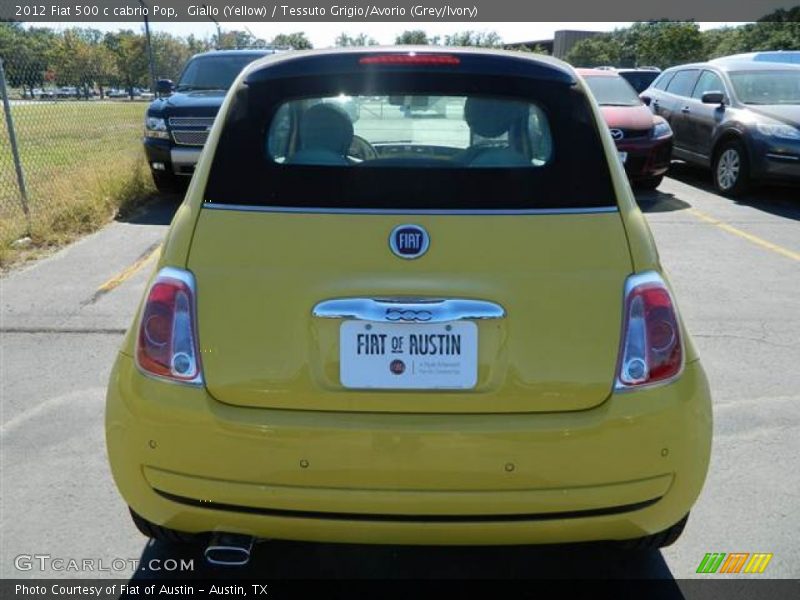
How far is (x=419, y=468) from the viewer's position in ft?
6.42

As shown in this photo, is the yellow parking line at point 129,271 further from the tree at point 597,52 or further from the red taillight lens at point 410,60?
the tree at point 597,52

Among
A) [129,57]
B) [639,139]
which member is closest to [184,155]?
[639,139]

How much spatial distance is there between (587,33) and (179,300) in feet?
279

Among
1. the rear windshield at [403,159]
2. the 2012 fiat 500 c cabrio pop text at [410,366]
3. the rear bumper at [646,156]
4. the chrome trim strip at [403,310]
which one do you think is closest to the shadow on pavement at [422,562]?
the 2012 fiat 500 c cabrio pop text at [410,366]

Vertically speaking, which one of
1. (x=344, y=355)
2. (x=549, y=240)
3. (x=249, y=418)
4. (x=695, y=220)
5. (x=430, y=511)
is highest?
(x=549, y=240)

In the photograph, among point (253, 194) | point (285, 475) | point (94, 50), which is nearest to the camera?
point (285, 475)

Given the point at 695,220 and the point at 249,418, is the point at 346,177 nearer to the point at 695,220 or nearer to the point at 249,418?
the point at 249,418

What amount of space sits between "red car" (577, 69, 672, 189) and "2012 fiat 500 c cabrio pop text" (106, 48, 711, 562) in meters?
7.88

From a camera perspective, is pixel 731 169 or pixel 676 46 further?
pixel 676 46

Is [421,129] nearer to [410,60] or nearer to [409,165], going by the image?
[410,60]

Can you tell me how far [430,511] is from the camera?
6.51 ft

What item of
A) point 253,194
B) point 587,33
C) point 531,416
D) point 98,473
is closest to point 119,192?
point 98,473

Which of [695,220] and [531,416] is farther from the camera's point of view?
[695,220]

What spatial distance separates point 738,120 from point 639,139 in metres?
1.36
